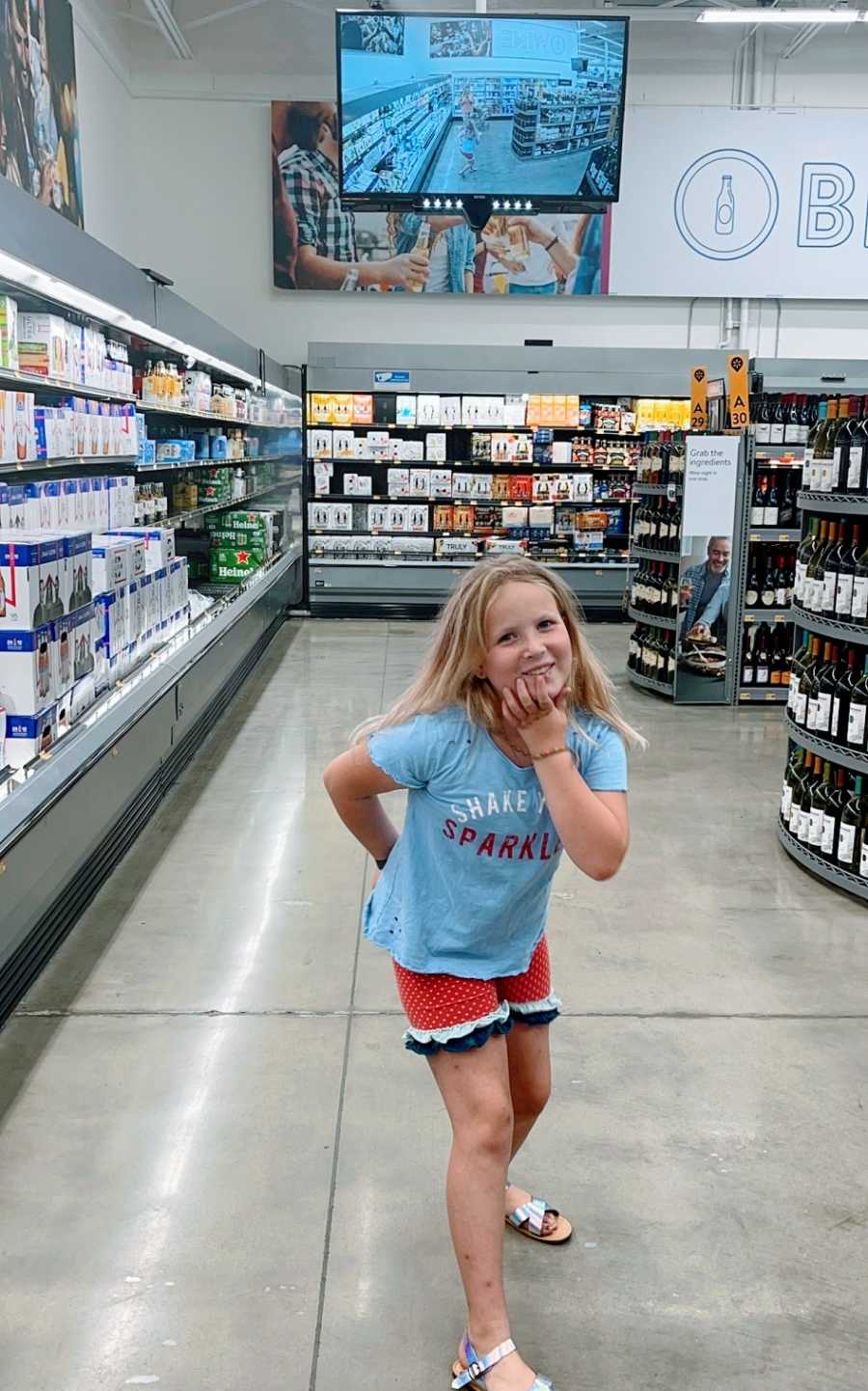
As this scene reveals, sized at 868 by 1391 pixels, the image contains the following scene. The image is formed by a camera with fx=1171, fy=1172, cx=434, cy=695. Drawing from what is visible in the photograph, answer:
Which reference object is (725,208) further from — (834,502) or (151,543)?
(151,543)

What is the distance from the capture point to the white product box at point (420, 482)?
39.3ft

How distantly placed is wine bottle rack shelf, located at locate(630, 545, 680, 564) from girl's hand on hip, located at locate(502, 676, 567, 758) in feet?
20.6

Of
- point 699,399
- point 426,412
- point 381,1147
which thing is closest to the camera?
point 381,1147

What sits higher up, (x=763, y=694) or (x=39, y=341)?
(x=39, y=341)

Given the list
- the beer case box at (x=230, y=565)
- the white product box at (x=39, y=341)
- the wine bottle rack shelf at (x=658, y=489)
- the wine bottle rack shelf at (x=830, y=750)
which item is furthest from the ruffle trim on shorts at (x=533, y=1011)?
the beer case box at (x=230, y=565)

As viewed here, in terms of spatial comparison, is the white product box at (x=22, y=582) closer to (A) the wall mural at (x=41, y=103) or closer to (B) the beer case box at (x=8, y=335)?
(B) the beer case box at (x=8, y=335)

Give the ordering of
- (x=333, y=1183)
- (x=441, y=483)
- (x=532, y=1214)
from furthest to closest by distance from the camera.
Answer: (x=441, y=483), (x=333, y=1183), (x=532, y=1214)

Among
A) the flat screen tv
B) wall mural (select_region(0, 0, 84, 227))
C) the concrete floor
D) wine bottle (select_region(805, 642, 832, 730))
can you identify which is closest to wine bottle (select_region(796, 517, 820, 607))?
wine bottle (select_region(805, 642, 832, 730))

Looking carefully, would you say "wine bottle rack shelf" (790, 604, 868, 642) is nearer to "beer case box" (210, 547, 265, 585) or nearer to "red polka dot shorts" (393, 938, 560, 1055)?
"red polka dot shorts" (393, 938, 560, 1055)

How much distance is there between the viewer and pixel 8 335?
12.4ft

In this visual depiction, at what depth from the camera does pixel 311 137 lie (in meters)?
12.3

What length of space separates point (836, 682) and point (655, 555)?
12.7ft

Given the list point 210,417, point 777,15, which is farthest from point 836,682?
point 777,15

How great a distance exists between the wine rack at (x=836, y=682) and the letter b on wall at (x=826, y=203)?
9.14 metres
